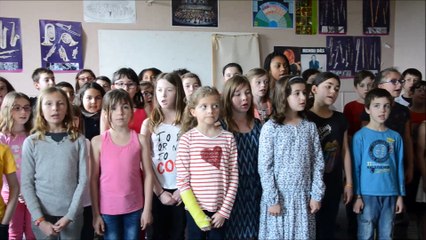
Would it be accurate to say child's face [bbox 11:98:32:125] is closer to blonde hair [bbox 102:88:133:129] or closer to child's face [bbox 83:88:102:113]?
child's face [bbox 83:88:102:113]

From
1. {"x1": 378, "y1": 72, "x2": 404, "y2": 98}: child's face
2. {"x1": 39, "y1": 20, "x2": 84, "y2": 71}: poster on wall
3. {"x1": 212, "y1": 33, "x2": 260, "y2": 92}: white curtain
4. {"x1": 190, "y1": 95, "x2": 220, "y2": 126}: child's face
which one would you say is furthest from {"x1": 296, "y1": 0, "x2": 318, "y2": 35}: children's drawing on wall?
{"x1": 190, "y1": 95, "x2": 220, "y2": 126}: child's face

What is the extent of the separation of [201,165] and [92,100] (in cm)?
104

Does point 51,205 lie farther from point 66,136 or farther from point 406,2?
point 406,2

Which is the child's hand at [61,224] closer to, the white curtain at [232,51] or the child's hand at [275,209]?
the child's hand at [275,209]

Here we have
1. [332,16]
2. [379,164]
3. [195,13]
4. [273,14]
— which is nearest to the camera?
[379,164]

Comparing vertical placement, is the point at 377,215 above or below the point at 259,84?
below

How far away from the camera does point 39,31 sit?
14.0 ft

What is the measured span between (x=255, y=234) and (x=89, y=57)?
10.8ft

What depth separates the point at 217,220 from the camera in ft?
6.16

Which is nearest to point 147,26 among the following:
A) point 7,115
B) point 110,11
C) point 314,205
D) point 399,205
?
point 110,11

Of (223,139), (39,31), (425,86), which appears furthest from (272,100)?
(39,31)

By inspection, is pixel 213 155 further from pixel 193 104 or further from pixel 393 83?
pixel 393 83

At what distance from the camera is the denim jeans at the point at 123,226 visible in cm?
195

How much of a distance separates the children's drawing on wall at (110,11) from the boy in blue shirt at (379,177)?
3.29 m
